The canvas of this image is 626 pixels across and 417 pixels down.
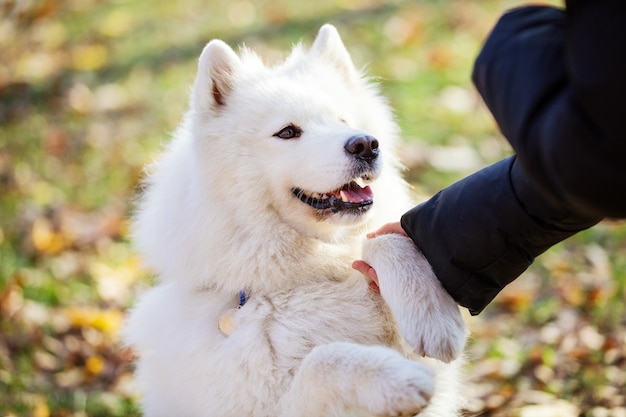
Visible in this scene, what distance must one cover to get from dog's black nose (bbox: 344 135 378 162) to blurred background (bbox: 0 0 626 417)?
166 centimetres

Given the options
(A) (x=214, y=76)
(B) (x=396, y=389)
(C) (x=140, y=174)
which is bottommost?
(C) (x=140, y=174)

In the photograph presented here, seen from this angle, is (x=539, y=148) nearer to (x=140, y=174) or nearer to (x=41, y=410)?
(x=41, y=410)

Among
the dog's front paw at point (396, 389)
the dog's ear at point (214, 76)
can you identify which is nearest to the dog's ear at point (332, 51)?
the dog's ear at point (214, 76)

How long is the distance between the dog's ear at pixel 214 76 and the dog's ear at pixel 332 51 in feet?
1.42

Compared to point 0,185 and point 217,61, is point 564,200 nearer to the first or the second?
point 217,61

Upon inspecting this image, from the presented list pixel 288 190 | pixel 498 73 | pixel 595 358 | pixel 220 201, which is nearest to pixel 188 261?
pixel 220 201

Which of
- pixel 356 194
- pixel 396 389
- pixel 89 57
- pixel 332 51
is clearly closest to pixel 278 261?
pixel 356 194

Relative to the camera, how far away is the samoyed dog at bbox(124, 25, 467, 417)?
2.62 metres

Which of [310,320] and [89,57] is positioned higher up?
[89,57]

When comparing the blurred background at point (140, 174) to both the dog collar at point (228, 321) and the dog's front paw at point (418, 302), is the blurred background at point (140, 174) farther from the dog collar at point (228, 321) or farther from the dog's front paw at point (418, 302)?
the dog collar at point (228, 321)

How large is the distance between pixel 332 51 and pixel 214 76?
2.06 ft

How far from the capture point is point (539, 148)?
1950 millimetres

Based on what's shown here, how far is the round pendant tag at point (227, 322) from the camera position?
9.25ft

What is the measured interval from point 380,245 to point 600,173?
3.60 ft
